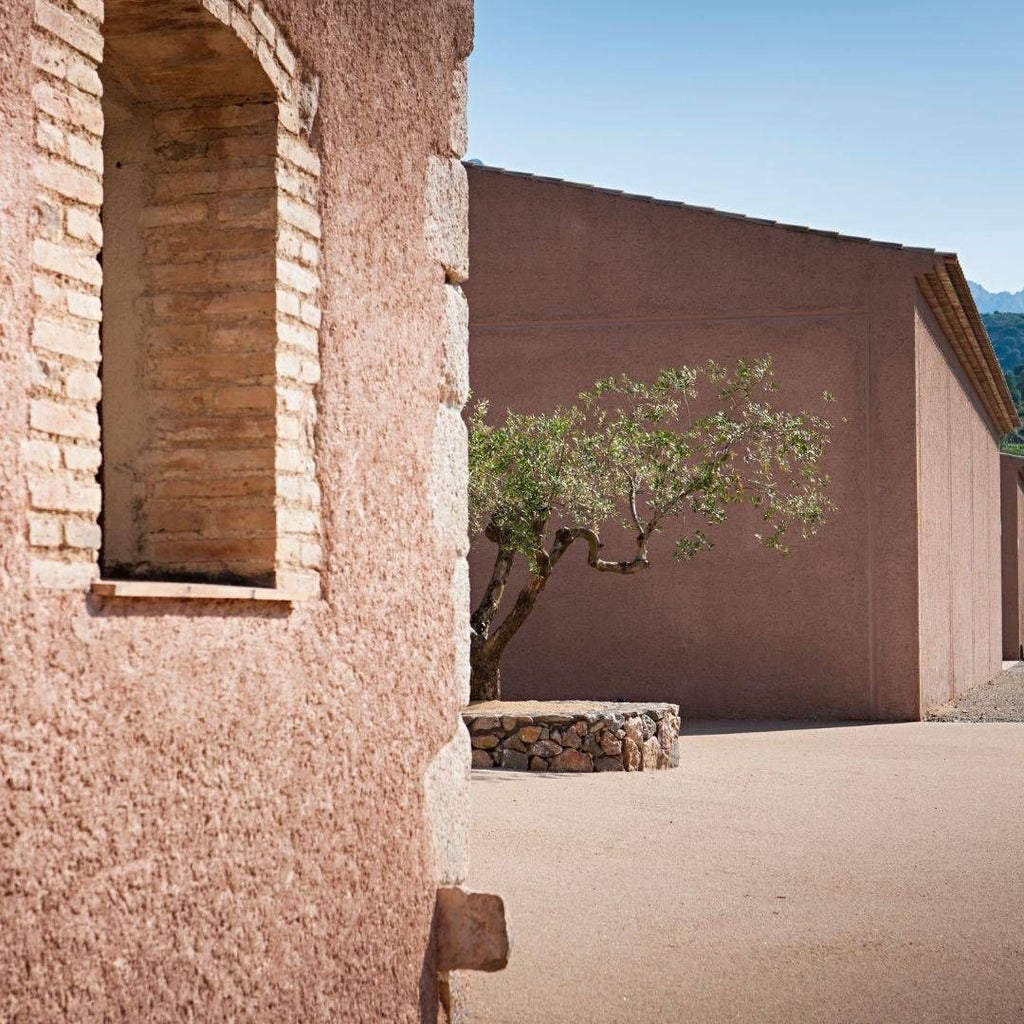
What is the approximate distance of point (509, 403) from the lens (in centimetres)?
1688

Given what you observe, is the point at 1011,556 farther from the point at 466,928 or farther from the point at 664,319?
the point at 466,928

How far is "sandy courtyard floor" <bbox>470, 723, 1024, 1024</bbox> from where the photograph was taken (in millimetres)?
5312

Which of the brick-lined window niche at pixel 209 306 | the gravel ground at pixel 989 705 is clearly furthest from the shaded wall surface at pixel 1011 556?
the brick-lined window niche at pixel 209 306

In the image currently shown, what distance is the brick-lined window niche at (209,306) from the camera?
388 cm

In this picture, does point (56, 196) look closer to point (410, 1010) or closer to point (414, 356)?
point (414, 356)

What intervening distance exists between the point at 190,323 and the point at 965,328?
51.6ft

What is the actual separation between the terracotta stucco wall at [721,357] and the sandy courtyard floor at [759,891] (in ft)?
12.0

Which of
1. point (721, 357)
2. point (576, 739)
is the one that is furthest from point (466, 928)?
point (721, 357)

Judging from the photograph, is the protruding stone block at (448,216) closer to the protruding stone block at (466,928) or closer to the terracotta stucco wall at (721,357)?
the protruding stone block at (466,928)

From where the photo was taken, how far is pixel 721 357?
16.3m

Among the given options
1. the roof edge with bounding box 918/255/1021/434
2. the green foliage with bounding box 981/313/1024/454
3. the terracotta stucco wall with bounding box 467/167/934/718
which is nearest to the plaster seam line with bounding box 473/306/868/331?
the terracotta stucco wall with bounding box 467/167/934/718

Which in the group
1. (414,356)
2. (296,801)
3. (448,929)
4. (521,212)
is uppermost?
(521,212)

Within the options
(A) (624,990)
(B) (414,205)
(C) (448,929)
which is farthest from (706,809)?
(B) (414,205)

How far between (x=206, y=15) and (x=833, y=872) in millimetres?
5508
